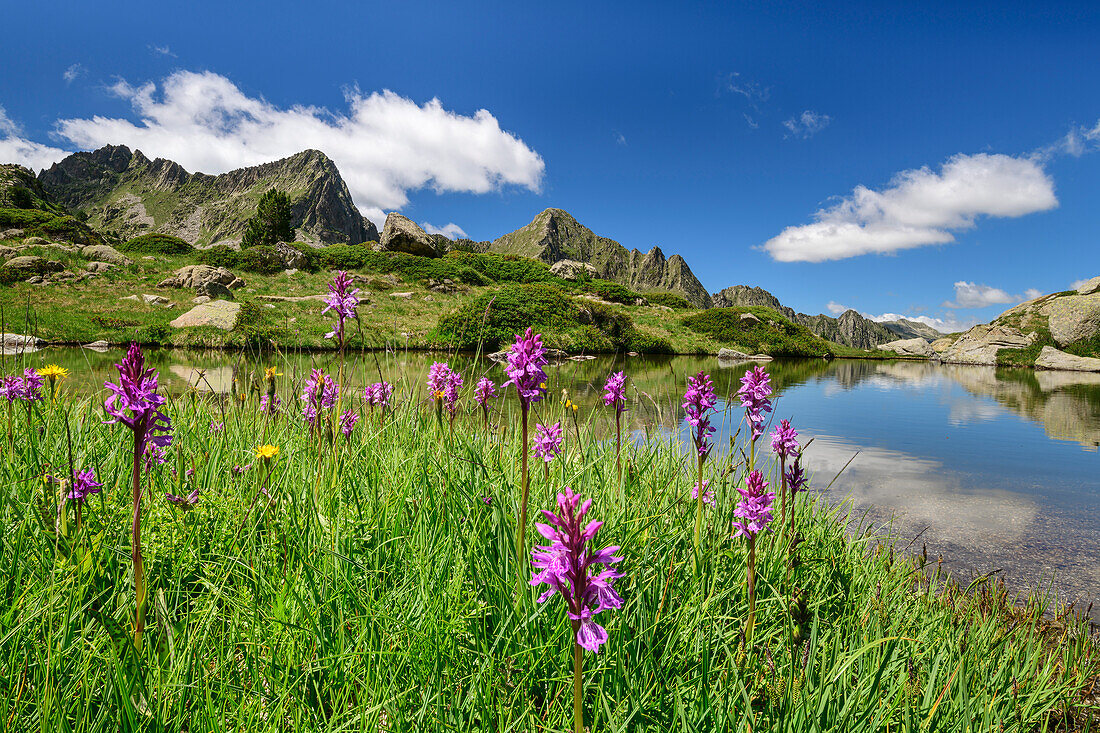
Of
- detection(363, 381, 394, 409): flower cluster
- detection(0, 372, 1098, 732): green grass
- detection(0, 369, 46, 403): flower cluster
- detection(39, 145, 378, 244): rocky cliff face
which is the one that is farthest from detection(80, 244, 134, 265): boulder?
detection(39, 145, 378, 244): rocky cliff face

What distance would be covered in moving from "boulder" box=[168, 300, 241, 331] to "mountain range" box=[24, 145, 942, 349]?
94.5 m

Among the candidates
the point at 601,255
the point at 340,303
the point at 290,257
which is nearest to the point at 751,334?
the point at 290,257

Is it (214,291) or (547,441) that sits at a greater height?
(214,291)

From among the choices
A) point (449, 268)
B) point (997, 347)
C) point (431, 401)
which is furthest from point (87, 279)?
point (997, 347)

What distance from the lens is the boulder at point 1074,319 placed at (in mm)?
33156

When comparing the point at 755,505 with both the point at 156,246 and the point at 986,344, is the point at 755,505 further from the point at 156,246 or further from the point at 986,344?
the point at 156,246

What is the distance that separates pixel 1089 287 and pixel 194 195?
214059 mm

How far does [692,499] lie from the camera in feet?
9.11

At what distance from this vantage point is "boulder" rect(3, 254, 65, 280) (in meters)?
25.4

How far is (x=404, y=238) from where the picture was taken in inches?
1775

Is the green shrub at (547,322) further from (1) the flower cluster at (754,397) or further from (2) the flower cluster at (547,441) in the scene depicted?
(1) the flower cluster at (754,397)

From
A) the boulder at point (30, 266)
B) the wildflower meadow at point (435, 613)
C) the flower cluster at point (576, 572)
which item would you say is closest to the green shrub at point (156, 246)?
the boulder at point (30, 266)

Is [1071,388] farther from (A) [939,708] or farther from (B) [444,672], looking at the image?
(B) [444,672]

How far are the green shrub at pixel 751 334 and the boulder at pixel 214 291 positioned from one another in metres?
32.7
